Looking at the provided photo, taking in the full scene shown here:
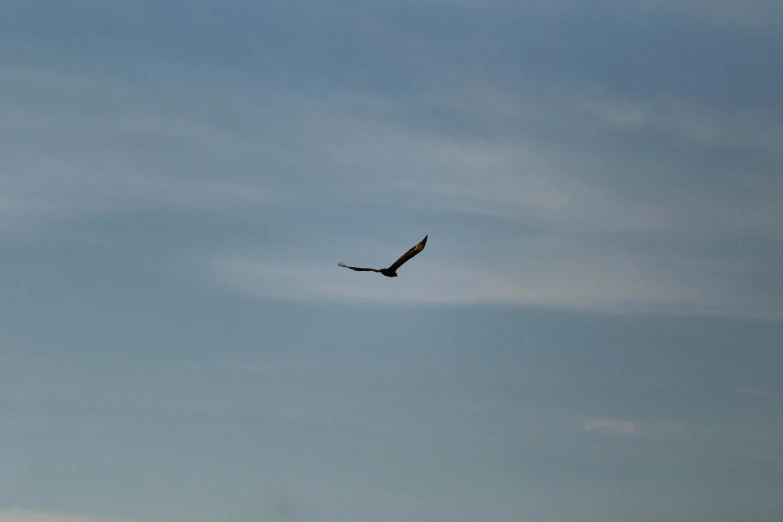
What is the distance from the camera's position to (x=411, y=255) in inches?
4161

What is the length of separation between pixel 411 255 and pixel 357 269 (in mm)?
10537

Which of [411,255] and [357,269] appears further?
[411,255]

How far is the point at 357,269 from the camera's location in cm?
9781
